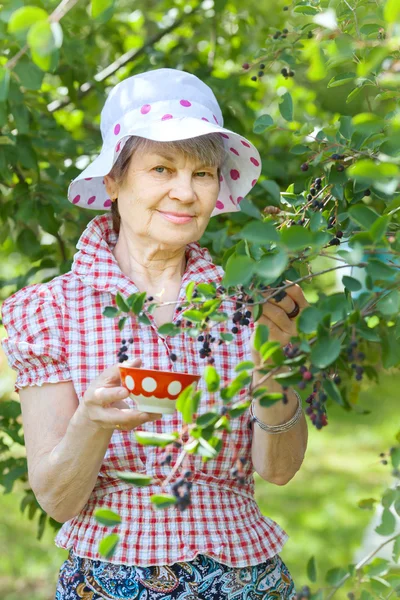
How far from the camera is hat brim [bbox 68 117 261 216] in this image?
6.18 ft

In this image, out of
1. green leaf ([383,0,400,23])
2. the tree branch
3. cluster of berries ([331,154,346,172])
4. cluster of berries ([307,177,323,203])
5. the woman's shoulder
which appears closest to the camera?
green leaf ([383,0,400,23])

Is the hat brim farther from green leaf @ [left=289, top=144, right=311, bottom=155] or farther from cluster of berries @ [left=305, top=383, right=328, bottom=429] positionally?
cluster of berries @ [left=305, top=383, right=328, bottom=429]

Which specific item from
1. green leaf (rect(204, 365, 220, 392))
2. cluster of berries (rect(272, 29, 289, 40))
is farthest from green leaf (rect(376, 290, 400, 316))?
cluster of berries (rect(272, 29, 289, 40))

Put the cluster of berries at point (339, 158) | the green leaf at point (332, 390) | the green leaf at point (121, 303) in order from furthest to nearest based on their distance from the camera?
the cluster of berries at point (339, 158)
the green leaf at point (121, 303)
the green leaf at point (332, 390)

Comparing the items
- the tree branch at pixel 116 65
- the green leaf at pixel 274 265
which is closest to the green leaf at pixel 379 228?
the green leaf at pixel 274 265

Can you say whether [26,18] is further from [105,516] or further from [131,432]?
[131,432]

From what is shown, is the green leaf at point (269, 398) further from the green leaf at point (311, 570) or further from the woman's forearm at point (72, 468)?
the woman's forearm at point (72, 468)

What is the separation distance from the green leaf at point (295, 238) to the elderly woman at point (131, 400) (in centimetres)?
76

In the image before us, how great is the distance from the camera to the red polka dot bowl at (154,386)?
149 cm

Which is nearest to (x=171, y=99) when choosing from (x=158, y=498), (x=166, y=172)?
(x=166, y=172)

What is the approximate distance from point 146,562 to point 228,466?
0.28m

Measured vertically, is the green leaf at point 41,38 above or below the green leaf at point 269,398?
above

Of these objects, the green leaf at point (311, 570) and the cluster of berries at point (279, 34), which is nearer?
the green leaf at point (311, 570)

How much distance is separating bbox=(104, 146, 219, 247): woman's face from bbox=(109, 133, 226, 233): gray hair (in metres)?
0.01
